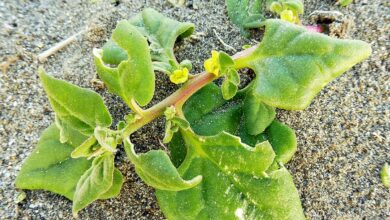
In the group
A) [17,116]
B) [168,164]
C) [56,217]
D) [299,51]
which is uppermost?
[299,51]

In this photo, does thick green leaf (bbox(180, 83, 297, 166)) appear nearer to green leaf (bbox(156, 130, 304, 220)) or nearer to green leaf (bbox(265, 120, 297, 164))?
green leaf (bbox(265, 120, 297, 164))

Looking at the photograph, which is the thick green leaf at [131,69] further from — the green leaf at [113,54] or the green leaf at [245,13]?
the green leaf at [245,13]

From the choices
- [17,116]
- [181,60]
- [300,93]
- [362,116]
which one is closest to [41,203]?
[17,116]

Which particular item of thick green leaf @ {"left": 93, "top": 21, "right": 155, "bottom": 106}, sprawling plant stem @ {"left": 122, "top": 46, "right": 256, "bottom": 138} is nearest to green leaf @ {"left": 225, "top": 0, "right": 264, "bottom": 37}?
sprawling plant stem @ {"left": 122, "top": 46, "right": 256, "bottom": 138}

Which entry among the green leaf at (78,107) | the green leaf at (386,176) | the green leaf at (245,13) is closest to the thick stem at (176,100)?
the green leaf at (78,107)

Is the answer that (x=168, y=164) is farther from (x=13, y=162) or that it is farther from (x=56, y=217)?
(x=13, y=162)

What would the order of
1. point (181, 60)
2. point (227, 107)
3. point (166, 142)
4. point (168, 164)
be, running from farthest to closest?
point (181, 60) < point (227, 107) < point (166, 142) < point (168, 164)
